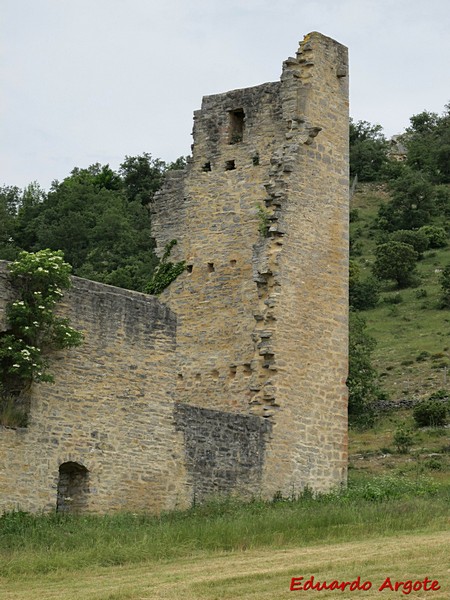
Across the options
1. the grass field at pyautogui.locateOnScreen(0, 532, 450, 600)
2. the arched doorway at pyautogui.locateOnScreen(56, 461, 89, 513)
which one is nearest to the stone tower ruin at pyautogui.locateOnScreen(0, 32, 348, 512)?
the arched doorway at pyautogui.locateOnScreen(56, 461, 89, 513)

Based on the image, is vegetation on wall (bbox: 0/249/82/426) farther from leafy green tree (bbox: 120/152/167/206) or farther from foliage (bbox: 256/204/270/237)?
leafy green tree (bbox: 120/152/167/206)

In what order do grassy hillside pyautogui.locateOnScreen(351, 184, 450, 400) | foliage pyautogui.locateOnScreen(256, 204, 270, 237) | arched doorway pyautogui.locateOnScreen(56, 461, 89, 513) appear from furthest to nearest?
grassy hillside pyautogui.locateOnScreen(351, 184, 450, 400), foliage pyautogui.locateOnScreen(256, 204, 270, 237), arched doorway pyautogui.locateOnScreen(56, 461, 89, 513)

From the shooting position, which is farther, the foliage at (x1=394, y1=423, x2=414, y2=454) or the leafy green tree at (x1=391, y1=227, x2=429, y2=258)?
the leafy green tree at (x1=391, y1=227, x2=429, y2=258)

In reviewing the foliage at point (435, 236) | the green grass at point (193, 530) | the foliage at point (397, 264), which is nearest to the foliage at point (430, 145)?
the foliage at point (435, 236)

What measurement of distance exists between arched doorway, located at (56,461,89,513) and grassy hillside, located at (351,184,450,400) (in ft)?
71.7

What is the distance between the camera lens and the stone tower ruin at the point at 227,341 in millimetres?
17594

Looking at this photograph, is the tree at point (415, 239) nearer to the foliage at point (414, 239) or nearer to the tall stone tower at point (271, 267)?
the foliage at point (414, 239)

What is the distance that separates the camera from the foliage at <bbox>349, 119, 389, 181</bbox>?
79.5 meters

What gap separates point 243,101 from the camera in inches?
896

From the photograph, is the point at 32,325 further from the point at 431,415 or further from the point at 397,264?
the point at 397,264

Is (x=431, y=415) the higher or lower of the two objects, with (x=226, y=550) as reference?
higher

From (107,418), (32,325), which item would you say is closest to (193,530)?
(107,418)

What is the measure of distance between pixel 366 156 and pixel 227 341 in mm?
61264

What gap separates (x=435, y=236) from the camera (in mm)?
59438
